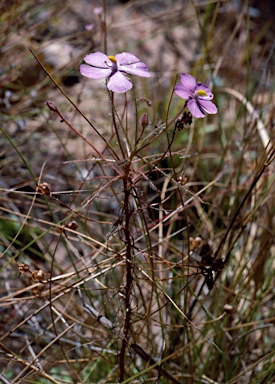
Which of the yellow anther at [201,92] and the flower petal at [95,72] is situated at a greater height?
the flower petal at [95,72]

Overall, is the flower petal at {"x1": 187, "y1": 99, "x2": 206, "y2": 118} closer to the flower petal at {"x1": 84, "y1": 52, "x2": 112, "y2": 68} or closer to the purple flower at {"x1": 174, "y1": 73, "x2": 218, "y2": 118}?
the purple flower at {"x1": 174, "y1": 73, "x2": 218, "y2": 118}

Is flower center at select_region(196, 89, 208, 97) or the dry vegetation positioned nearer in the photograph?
flower center at select_region(196, 89, 208, 97)

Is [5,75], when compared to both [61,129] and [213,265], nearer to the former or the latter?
[61,129]

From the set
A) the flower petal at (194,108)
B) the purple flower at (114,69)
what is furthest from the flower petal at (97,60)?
the flower petal at (194,108)

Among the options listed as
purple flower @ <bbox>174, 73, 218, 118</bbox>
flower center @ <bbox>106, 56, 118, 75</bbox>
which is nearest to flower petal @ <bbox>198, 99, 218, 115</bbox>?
purple flower @ <bbox>174, 73, 218, 118</bbox>

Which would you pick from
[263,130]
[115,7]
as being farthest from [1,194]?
[115,7]

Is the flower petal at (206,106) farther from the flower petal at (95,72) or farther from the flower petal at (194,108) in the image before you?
the flower petal at (95,72)
